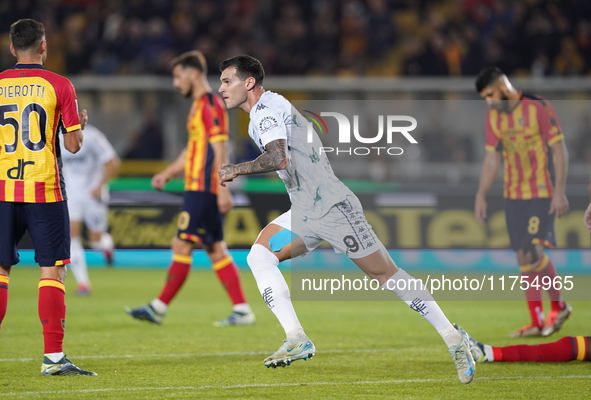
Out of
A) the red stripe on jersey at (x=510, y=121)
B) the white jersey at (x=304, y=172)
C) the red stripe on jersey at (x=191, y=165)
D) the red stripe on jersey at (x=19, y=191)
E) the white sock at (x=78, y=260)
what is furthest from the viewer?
the white sock at (x=78, y=260)

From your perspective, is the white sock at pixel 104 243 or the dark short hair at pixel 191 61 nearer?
the dark short hair at pixel 191 61

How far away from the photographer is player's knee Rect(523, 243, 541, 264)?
7080mm

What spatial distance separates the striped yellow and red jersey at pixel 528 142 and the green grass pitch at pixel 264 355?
55.0 inches

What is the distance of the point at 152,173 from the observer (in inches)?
559

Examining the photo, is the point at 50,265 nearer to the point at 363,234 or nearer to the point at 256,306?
the point at 363,234

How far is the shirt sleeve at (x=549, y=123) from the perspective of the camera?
23.1ft

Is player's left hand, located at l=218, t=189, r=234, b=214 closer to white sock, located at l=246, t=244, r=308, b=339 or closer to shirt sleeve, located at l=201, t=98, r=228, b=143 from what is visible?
shirt sleeve, located at l=201, t=98, r=228, b=143

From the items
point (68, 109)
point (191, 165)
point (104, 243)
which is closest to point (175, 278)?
point (191, 165)

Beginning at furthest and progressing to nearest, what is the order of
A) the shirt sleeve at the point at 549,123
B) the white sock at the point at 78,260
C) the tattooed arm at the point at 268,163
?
the white sock at the point at 78,260 → the shirt sleeve at the point at 549,123 → the tattooed arm at the point at 268,163

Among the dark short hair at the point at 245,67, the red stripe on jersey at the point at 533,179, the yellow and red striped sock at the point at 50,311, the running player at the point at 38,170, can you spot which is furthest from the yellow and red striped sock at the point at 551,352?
the yellow and red striped sock at the point at 50,311

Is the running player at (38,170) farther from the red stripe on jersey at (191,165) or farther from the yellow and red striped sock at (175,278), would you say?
the red stripe on jersey at (191,165)

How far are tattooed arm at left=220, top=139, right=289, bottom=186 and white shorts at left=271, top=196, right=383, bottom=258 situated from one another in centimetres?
50

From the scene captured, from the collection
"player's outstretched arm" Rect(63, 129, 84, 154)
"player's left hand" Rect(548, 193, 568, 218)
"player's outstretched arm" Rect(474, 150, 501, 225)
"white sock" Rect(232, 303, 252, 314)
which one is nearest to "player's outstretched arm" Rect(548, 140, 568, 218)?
"player's left hand" Rect(548, 193, 568, 218)

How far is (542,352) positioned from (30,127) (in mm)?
3919
